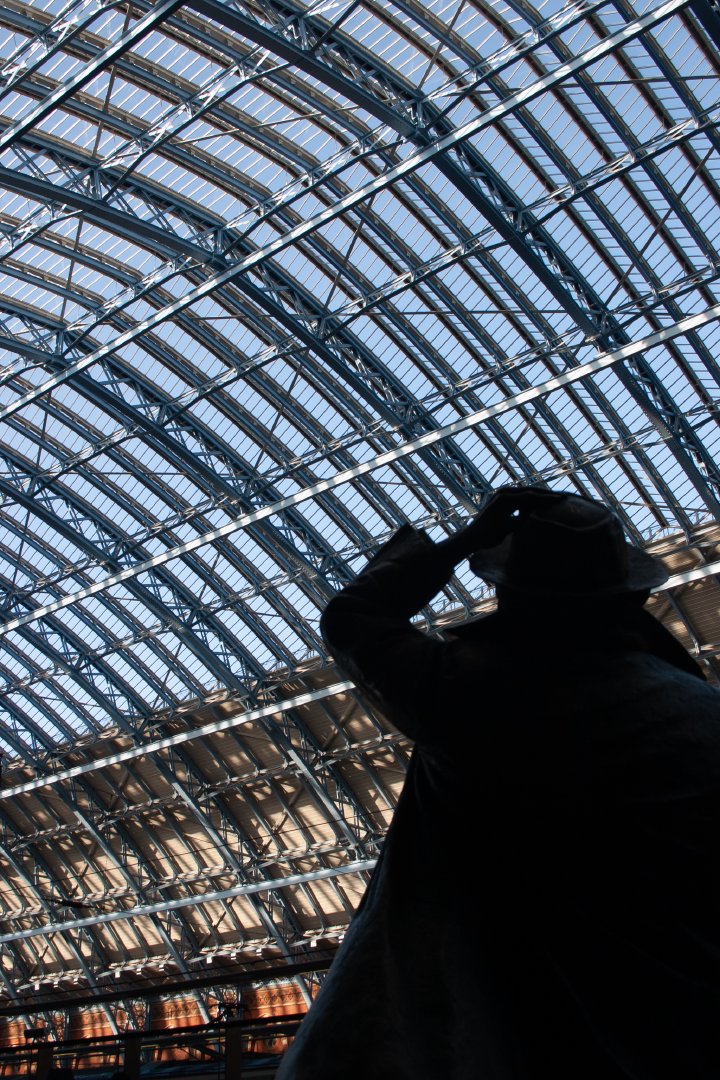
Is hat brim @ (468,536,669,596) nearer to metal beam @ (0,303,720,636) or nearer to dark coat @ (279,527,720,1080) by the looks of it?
dark coat @ (279,527,720,1080)

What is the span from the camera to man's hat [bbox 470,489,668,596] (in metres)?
3.04

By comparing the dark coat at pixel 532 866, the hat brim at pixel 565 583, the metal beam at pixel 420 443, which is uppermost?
the metal beam at pixel 420 443

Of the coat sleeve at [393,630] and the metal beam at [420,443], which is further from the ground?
the metal beam at [420,443]

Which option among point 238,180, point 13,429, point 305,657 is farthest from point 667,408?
point 13,429

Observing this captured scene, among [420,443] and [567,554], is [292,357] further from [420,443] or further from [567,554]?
[567,554]

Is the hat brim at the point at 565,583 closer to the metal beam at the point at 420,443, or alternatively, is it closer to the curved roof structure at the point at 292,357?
the curved roof structure at the point at 292,357

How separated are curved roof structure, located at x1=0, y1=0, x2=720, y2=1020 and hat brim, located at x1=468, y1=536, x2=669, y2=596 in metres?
12.9

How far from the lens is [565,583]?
304 centimetres

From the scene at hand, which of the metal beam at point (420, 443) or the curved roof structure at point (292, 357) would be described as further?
the metal beam at point (420, 443)

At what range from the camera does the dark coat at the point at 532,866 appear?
2.43 meters

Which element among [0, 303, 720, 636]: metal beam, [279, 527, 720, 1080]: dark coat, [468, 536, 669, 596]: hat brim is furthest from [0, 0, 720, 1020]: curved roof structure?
[279, 527, 720, 1080]: dark coat

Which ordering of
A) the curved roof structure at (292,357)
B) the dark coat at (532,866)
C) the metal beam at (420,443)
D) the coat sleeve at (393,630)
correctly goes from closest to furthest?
the dark coat at (532,866) < the coat sleeve at (393,630) < the curved roof structure at (292,357) < the metal beam at (420,443)

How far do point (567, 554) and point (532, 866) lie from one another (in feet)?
2.72

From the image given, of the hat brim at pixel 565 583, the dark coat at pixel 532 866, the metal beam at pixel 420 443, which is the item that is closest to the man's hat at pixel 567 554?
the hat brim at pixel 565 583
